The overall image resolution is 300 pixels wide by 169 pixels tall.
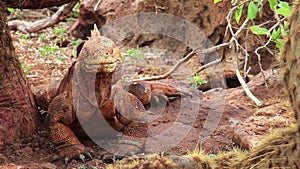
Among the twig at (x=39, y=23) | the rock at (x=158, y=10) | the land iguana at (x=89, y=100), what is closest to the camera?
the land iguana at (x=89, y=100)

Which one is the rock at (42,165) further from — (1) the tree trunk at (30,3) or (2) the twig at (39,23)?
(2) the twig at (39,23)

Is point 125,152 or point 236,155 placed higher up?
point 236,155

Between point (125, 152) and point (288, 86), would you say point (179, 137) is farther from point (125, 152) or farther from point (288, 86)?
point (288, 86)

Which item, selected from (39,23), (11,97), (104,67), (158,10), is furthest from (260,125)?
(39,23)

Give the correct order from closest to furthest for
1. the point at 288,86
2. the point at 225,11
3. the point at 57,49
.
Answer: the point at 288,86
the point at 225,11
the point at 57,49

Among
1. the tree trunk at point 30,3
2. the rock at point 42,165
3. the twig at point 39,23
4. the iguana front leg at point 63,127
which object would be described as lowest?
the rock at point 42,165

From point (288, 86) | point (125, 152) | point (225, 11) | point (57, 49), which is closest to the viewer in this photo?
point (288, 86)

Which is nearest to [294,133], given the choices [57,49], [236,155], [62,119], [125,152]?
[236,155]

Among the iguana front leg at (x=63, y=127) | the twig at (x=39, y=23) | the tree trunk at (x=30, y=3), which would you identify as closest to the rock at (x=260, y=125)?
the iguana front leg at (x=63, y=127)
